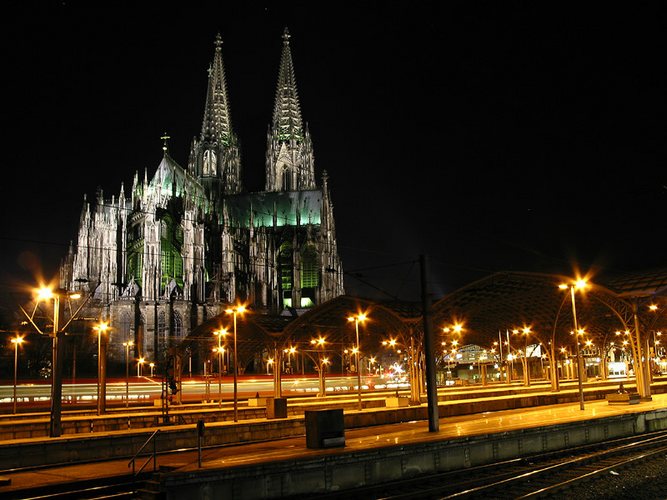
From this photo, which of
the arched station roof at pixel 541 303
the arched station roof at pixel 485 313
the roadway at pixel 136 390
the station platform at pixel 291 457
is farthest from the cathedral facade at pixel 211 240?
the station platform at pixel 291 457

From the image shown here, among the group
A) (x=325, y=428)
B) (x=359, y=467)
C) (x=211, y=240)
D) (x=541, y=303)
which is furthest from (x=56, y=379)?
(x=211, y=240)

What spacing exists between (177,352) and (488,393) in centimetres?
2186

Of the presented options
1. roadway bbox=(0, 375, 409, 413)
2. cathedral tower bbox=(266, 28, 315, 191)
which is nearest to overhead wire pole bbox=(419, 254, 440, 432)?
roadway bbox=(0, 375, 409, 413)

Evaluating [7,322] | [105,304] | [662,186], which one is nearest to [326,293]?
[105,304]

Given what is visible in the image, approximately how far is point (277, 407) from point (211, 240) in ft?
218

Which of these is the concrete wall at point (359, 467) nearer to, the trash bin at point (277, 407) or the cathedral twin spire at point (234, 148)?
the trash bin at point (277, 407)

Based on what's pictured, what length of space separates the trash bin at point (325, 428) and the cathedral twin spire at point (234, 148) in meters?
98.3

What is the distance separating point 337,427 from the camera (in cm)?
1622

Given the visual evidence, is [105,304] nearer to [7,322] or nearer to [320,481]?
[7,322]

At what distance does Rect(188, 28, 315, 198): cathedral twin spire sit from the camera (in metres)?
115

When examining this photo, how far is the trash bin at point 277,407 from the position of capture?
28375 millimetres

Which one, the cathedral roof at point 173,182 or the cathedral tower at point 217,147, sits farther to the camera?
the cathedral tower at point 217,147

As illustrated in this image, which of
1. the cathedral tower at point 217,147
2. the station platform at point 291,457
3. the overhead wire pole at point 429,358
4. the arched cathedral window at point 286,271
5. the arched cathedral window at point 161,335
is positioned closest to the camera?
the station platform at point 291,457

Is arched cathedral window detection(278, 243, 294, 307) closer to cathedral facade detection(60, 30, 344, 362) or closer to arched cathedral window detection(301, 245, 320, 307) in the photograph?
cathedral facade detection(60, 30, 344, 362)
